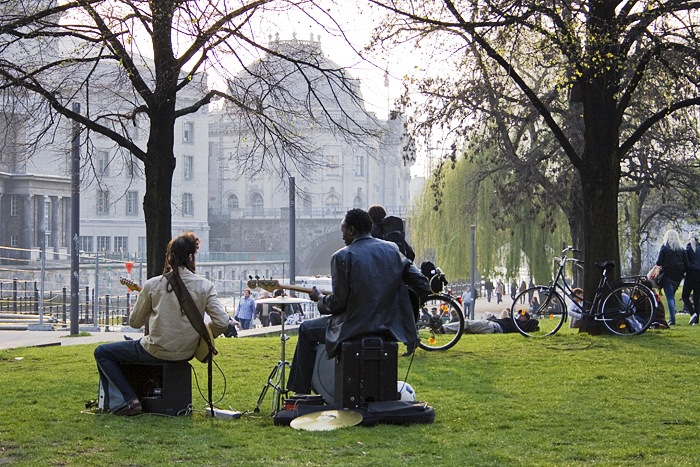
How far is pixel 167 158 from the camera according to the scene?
50.5ft

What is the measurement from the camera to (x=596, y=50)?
14.8 metres

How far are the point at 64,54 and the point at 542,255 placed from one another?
19759 mm

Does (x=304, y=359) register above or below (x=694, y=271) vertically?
below

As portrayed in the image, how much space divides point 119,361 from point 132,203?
76.6m

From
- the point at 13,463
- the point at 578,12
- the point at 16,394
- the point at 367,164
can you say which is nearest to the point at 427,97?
the point at 578,12

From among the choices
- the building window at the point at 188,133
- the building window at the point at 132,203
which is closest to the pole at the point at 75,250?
the building window at the point at 132,203

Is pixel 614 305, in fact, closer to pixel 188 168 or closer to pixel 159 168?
pixel 159 168

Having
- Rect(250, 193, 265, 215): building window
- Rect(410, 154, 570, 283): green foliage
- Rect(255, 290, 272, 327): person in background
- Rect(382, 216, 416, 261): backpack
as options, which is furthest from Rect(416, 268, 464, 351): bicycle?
Rect(250, 193, 265, 215): building window

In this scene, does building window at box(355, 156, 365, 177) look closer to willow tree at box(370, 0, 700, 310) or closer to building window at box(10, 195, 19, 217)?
building window at box(10, 195, 19, 217)

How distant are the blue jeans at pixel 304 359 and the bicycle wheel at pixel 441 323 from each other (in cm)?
505

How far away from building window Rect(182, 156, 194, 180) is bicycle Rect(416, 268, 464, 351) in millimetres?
73231

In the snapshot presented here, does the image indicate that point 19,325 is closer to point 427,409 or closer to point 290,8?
point 290,8

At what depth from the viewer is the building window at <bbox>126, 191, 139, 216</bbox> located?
3278 inches

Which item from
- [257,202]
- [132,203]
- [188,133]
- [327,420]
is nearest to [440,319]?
[327,420]
